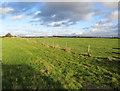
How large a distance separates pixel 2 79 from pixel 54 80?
3491 millimetres

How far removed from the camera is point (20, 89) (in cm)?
622

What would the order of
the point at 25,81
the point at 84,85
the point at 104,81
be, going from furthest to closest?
the point at 104,81 < the point at 84,85 < the point at 25,81

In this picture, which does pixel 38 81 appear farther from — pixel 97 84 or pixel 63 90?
pixel 97 84

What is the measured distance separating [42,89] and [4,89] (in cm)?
211

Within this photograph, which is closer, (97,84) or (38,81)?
(38,81)

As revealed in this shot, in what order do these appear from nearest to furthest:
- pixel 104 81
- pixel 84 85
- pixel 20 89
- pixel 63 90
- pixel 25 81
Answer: pixel 20 89 < pixel 63 90 < pixel 25 81 < pixel 84 85 < pixel 104 81

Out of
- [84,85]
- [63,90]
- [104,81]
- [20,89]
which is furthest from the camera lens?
[104,81]

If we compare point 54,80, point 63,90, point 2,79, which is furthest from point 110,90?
point 2,79

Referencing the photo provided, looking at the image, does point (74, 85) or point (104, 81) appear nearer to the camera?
point (74, 85)

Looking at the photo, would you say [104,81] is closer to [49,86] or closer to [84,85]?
[84,85]

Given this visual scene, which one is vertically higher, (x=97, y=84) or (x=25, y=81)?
(x=25, y=81)

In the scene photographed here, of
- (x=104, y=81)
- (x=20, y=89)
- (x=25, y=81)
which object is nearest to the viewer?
(x=20, y=89)

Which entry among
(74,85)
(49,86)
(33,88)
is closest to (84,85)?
(74,85)

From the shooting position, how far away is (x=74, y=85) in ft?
24.9
